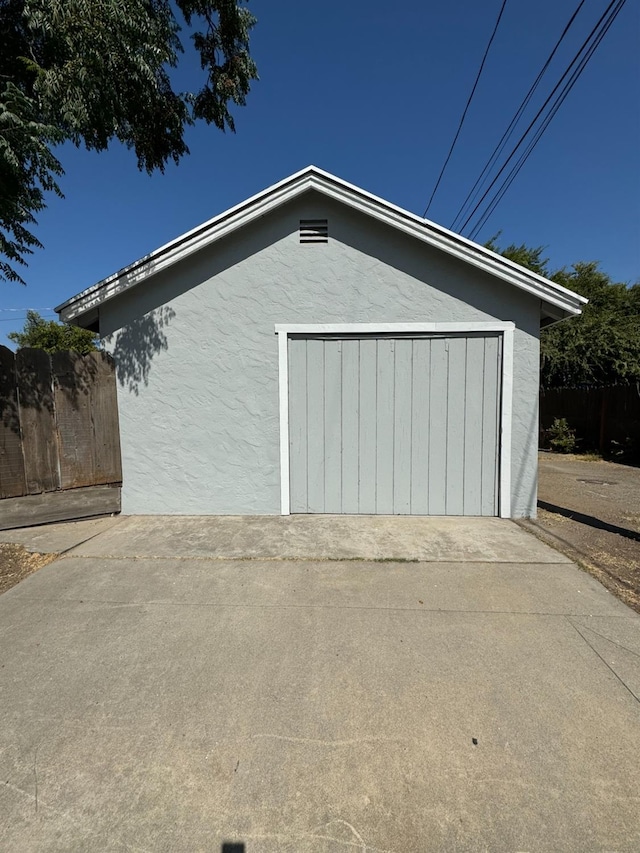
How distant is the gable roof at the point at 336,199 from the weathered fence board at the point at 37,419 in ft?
3.06

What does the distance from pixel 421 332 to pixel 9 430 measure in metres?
5.08

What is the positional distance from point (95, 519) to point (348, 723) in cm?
468

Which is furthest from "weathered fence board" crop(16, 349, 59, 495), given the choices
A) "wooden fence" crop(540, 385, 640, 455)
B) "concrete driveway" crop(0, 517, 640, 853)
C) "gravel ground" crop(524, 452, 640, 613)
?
"wooden fence" crop(540, 385, 640, 455)

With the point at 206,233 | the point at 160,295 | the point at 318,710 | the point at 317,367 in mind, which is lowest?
the point at 318,710

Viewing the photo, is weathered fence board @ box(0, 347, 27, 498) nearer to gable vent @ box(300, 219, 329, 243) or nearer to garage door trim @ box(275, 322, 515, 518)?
garage door trim @ box(275, 322, 515, 518)

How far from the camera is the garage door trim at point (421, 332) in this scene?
17.8 feet

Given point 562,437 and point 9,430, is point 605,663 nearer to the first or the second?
point 9,430

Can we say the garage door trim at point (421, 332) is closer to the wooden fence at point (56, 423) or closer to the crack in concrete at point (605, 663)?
the wooden fence at point (56, 423)

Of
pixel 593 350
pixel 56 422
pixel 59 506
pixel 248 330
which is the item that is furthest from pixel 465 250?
pixel 593 350

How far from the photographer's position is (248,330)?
18.4 ft

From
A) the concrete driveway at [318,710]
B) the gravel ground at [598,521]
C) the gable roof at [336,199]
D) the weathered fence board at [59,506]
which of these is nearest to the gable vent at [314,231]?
the gable roof at [336,199]

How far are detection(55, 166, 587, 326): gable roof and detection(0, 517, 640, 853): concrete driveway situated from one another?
3.32 metres

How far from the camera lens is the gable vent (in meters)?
5.54

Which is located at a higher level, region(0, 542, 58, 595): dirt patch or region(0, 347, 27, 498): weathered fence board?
region(0, 347, 27, 498): weathered fence board
